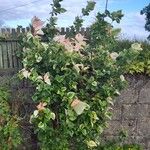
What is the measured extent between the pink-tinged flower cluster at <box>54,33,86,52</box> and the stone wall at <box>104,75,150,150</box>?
1384 mm

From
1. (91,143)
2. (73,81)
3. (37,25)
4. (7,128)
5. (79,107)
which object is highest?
(37,25)

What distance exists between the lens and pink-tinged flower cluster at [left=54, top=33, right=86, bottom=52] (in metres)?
6.89

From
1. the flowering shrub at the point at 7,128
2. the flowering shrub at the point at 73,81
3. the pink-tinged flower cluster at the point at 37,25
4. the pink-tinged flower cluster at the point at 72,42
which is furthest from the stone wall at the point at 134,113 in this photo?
the pink-tinged flower cluster at the point at 37,25

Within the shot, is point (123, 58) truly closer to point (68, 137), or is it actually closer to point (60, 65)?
point (60, 65)

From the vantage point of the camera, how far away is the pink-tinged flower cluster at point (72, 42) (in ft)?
22.6

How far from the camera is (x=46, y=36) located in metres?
7.60

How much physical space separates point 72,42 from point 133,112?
1877mm

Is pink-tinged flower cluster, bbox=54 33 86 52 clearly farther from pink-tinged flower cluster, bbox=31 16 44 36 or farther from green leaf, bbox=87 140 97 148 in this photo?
green leaf, bbox=87 140 97 148

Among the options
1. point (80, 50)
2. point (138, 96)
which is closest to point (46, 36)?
point (80, 50)

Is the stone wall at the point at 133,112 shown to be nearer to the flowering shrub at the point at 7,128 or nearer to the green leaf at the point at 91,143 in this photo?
the green leaf at the point at 91,143

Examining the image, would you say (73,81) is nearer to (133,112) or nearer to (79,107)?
(79,107)

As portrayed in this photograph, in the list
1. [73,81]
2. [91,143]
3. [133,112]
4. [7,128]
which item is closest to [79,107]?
[73,81]

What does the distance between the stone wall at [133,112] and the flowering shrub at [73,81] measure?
0.91 m

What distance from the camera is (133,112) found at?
8.40 metres
